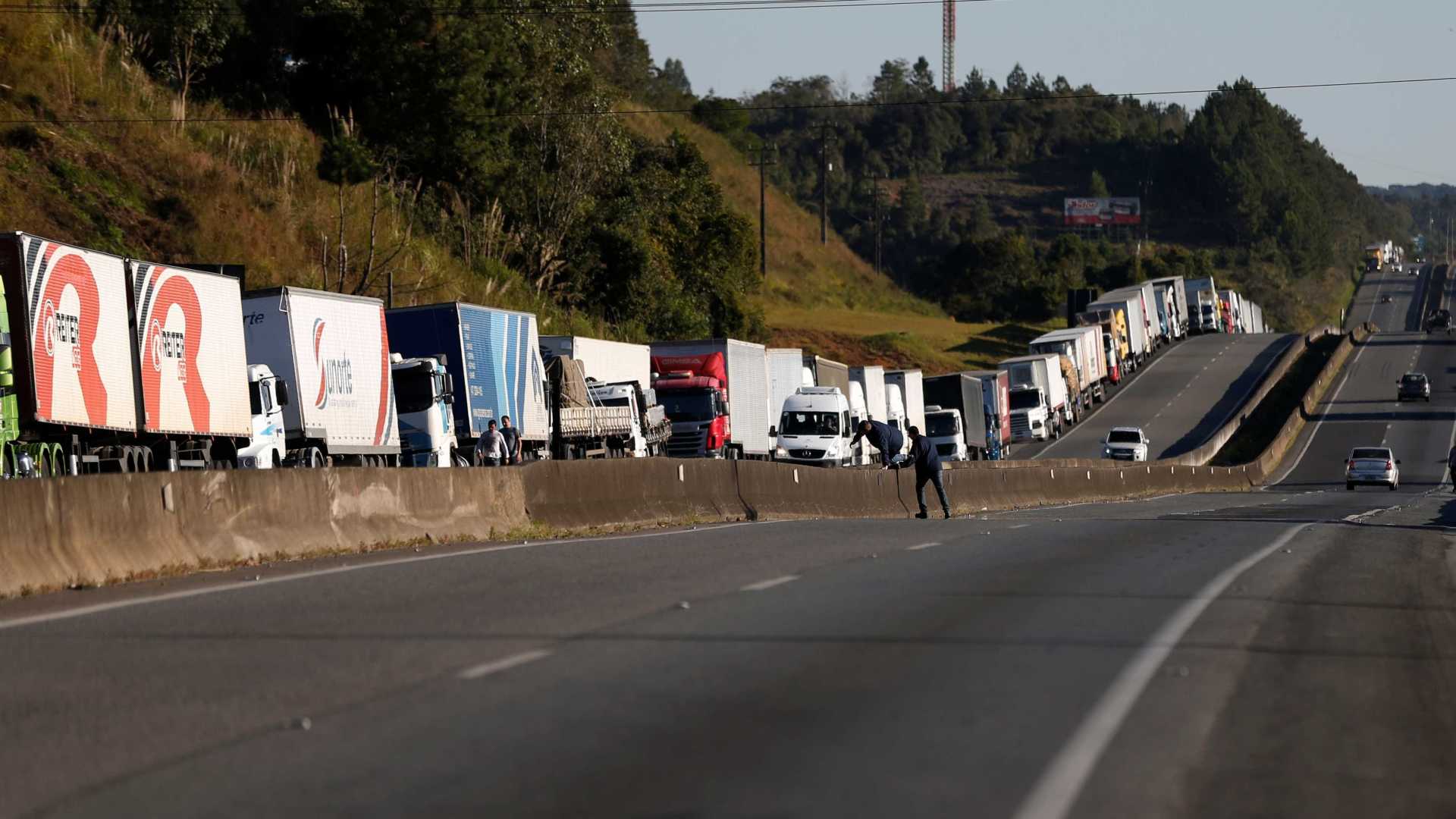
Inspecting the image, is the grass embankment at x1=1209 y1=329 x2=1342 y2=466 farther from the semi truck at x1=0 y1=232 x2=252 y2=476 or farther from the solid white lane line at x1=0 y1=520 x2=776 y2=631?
the solid white lane line at x1=0 y1=520 x2=776 y2=631

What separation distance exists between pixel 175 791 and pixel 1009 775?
3112 millimetres

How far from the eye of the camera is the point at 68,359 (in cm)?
2458

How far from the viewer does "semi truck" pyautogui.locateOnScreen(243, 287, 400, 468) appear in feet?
105

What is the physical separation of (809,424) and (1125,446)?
27.0m

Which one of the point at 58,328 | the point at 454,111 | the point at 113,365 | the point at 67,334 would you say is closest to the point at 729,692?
the point at 58,328

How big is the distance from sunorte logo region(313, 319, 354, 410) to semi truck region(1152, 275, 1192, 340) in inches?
3588

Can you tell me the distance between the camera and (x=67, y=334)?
2464 centimetres

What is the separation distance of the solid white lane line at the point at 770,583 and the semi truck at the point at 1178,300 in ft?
349

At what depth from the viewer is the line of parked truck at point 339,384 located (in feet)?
79.8

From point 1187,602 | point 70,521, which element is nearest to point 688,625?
point 1187,602

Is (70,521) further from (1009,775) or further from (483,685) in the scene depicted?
(1009,775)

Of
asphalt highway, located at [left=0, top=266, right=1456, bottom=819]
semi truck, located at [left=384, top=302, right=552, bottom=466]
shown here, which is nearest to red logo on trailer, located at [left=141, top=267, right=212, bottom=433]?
semi truck, located at [left=384, top=302, right=552, bottom=466]

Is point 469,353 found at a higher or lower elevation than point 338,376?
higher

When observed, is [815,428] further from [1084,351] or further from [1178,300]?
[1178,300]
